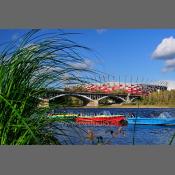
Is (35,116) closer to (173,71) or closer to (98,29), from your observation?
(98,29)

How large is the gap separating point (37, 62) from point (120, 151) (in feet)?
5.57

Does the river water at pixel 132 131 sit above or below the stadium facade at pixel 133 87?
below

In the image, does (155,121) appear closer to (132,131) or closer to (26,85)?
(132,131)

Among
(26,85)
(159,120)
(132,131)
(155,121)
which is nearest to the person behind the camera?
(26,85)

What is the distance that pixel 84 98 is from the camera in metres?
4.72

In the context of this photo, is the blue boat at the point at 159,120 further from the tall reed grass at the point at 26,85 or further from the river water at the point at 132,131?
the tall reed grass at the point at 26,85

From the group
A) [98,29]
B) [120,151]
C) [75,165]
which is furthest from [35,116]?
[98,29]

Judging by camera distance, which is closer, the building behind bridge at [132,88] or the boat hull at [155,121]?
the building behind bridge at [132,88]

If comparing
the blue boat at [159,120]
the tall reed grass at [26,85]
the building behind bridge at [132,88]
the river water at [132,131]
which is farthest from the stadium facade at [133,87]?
the tall reed grass at [26,85]

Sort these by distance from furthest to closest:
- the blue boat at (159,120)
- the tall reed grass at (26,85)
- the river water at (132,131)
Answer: the blue boat at (159,120) < the river water at (132,131) < the tall reed grass at (26,85)

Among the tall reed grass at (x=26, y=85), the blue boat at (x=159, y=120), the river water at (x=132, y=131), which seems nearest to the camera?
the tall reed grass at (x=26, y=85)

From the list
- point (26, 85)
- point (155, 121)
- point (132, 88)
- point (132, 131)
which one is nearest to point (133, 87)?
point (132, 88)

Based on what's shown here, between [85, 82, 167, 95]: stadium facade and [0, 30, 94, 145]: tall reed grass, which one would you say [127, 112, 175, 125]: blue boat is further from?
[0, 30, 94, 145]: tall reed grass

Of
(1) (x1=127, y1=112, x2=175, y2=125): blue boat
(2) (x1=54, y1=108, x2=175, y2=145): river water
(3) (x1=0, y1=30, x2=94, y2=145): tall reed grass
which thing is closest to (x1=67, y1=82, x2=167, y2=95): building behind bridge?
(2) (x1=54, y1=108, x2=175, y2=145): river water
